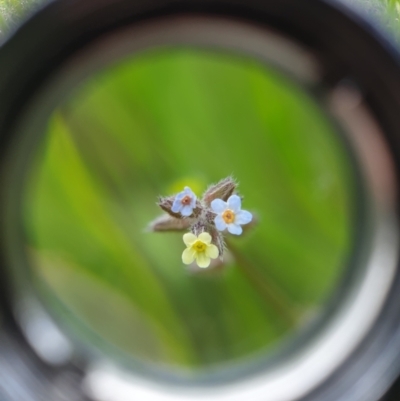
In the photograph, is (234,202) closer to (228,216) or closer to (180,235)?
(228,216)

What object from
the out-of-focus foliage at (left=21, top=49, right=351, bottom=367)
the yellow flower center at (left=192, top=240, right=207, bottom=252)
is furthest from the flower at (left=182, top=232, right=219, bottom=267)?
the out-of-focus foliage at (left=21, top=49, right=351, bottom=367)

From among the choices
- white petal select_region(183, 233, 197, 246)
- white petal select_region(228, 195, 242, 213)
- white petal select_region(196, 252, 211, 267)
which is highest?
white petal select_region(183, 233, 197, 246)

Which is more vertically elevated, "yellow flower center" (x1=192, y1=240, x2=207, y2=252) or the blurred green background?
the blurred green background

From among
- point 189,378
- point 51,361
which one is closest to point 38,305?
point 51,361

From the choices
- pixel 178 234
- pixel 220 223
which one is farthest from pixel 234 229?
pixel 178 234

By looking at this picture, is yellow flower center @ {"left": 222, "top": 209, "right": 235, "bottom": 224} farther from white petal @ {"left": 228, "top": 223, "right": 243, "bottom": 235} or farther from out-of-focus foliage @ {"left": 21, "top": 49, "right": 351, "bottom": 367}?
out-of-focus foliage @ {"left": 21, "top": 49, "right": 351, "bottom": 367}

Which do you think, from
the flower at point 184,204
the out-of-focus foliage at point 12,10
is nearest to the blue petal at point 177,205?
the flower at point 184,204

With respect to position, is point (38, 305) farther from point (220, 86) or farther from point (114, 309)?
point (220, 86)
